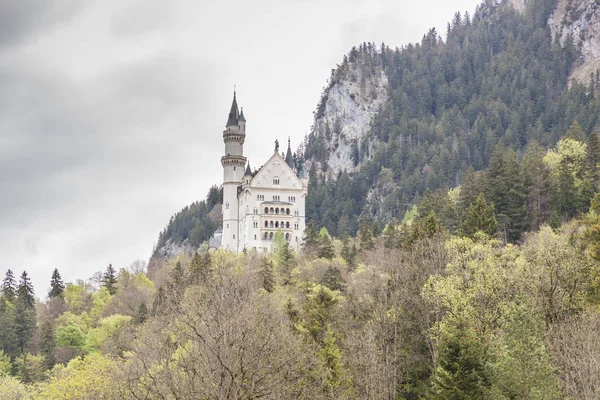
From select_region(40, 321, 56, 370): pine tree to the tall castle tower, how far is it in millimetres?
36350

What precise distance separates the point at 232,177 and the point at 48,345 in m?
43.4

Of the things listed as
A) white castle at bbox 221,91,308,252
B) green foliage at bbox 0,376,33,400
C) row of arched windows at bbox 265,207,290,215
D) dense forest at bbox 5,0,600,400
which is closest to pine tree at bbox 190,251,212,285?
dense forest at bbox 5,0,600,400

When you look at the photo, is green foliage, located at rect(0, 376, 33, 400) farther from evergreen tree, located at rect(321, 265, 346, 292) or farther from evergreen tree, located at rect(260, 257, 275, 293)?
evergreen tree, located at rect(321, 265, 346, 292)

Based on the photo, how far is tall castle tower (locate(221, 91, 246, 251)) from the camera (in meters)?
119

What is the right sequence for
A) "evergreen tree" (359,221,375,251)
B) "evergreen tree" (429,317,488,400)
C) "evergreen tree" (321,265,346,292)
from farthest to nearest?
"evergreen tree" (359,221,375,251)
"evergreen tree" (321,265,346,292)
"evergreen tree" (429,317,488,400)

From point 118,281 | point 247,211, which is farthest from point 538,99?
point 118,281

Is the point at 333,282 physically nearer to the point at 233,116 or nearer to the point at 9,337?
the point at 9,337

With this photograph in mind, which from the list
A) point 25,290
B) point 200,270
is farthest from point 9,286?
point 200,270

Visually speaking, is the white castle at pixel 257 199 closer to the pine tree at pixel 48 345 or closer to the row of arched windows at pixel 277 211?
the row of arched windows at pixel 277 211

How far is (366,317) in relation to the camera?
1951 inches

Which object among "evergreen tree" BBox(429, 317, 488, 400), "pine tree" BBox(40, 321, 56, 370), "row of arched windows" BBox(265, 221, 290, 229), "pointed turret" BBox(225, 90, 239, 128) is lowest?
"pine tree" BBox(40, 321, 56, 370)

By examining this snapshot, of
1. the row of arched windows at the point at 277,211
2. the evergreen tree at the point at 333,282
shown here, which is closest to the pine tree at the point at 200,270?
the evergreen tree at the point at 333,282

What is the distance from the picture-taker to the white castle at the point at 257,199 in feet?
369

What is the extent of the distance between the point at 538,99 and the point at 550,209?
424ft
